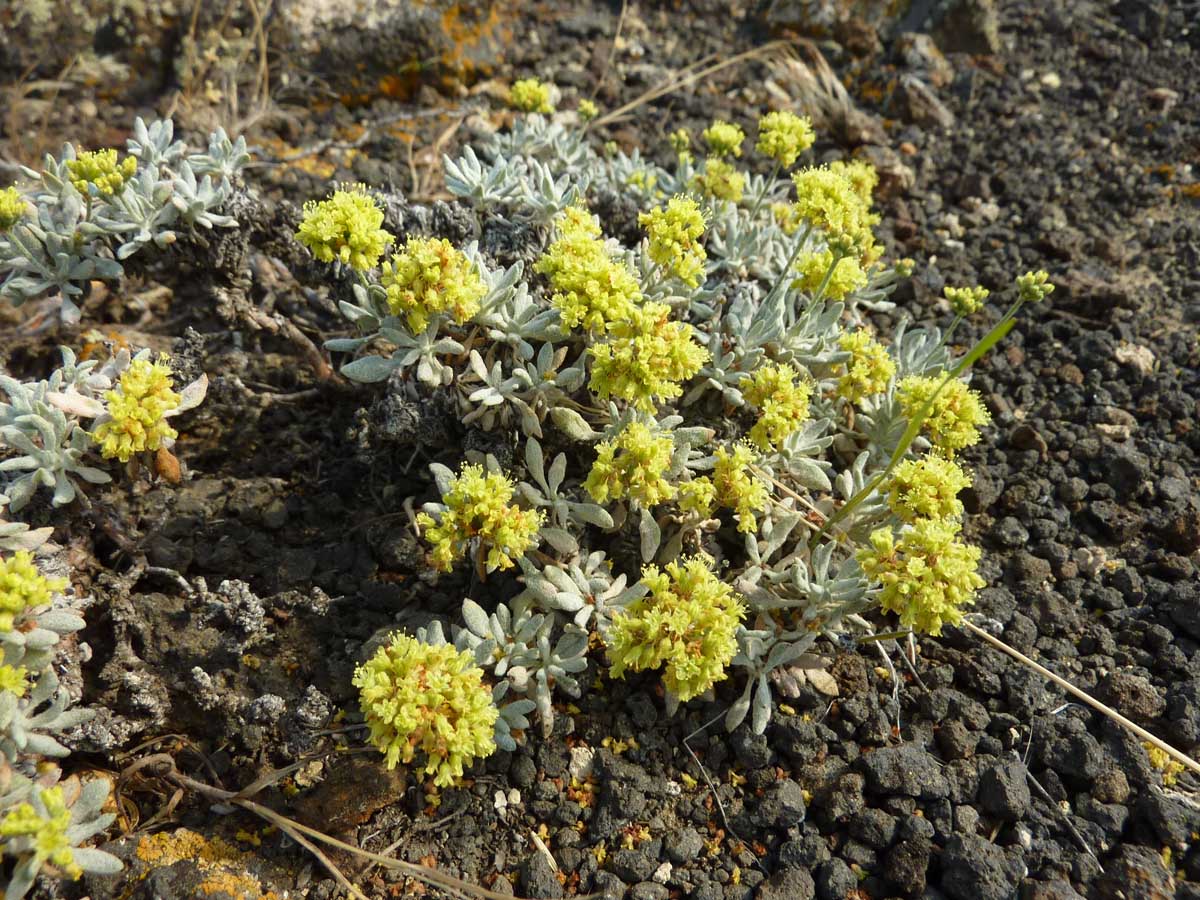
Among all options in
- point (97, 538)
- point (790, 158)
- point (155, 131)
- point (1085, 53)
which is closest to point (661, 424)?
point (790, 158)

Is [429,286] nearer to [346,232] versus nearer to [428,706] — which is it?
[346,232]

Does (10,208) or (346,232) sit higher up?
(346,232)

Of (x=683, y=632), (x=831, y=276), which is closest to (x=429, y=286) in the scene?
(x=683, y=632)

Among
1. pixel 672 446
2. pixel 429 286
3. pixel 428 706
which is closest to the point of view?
pixel 428 706

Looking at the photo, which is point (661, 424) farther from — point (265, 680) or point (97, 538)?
point (97, 538)

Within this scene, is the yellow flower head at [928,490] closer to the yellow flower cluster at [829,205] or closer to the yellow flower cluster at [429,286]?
the yellow flower cluster at [829,205]
